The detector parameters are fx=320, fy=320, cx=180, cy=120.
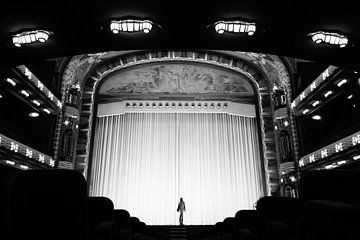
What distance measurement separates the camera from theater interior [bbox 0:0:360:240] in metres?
5.12

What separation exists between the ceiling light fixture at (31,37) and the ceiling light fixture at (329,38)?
4.56 meters

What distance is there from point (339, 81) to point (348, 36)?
25.1ft

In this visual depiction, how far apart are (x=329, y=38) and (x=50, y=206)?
503 centimetres

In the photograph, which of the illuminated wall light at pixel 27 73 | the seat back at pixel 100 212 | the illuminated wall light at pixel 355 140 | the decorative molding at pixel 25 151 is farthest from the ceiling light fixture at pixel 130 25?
the illuminated wall light at pixel 355 140

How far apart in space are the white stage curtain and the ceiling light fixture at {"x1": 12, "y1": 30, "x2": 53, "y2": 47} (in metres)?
13.0

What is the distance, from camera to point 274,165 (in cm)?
1734

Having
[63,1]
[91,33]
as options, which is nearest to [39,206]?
[63,1]

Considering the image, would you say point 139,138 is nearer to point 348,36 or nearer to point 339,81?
point 339,81

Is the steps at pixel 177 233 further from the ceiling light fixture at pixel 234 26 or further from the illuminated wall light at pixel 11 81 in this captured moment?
the ceiling light fixture at pixel 234 26

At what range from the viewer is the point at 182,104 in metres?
18.3

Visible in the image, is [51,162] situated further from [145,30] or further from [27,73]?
[145,30]

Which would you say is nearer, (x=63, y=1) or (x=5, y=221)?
(x=5, y=221)

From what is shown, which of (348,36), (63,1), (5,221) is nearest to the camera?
(5,221)

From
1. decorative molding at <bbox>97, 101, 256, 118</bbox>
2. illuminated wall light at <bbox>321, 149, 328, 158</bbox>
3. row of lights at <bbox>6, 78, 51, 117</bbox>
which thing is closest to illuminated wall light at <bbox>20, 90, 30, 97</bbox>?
row of lights at <bbox>6, 78, 51, 117</bbox>
